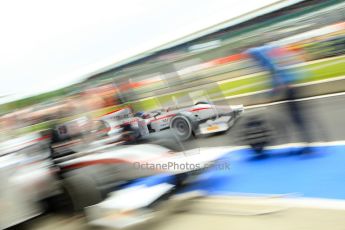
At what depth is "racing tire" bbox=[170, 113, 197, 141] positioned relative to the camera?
4.51 m

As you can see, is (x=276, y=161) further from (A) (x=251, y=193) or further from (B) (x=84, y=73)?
(B) (x=84, y=73)

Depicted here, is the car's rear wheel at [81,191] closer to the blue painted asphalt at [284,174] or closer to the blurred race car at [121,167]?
the blurred race car at [121,167]

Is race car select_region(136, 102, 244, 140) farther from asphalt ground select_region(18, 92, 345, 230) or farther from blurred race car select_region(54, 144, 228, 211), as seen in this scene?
blurred race car select_region(54, 144, 228, 211)

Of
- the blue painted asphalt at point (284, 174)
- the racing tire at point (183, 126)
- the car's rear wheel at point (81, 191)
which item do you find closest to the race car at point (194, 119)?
the racing tire at point (183, 126)

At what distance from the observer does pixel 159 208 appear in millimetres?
3555

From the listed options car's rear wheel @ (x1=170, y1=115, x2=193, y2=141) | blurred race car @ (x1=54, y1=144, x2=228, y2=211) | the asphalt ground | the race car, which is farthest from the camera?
car's rear wheel @ (x1=170, y1=115, x2=193, y2=141)

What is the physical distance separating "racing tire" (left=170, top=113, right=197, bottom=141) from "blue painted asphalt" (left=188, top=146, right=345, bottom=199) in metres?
0.61

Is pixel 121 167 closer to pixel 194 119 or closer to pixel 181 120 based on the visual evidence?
pixel 181 120

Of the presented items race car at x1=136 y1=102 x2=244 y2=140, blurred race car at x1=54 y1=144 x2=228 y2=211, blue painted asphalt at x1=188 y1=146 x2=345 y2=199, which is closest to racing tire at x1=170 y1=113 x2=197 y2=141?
race car at x1=136 y1=102 x2=244 y2=140

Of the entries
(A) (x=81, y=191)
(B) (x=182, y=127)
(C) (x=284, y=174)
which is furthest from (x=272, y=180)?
(A) (x=81, y=191)

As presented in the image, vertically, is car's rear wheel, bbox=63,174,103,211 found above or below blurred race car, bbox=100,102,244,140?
below

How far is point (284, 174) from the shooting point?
439 centimetres

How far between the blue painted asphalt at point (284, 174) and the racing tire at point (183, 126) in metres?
0.61

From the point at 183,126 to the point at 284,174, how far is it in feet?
4.66
